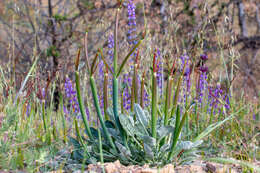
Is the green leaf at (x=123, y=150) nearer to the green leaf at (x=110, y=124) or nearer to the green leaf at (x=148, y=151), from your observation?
the green leaf at (x=148, y=151)

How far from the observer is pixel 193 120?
2613 mm

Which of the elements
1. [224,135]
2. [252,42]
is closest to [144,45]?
[224,135]

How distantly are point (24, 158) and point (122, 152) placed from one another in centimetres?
71

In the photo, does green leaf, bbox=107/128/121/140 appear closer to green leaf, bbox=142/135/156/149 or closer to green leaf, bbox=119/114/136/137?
green leaf, bbox=119/114/136/137

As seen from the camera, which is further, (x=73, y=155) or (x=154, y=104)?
(x=73, y=155)

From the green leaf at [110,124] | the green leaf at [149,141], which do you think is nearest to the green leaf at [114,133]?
the green leaf at [110,124]

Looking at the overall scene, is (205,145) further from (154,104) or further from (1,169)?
(1,169)

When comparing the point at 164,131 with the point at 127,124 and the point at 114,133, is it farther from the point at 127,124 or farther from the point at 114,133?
the point at 114,133

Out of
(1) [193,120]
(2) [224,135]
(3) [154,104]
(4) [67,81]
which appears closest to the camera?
(3) [154,104]

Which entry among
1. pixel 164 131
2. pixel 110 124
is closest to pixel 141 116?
pixel 164 131

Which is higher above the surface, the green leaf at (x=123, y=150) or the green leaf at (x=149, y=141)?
the green leaf at (x=149, y=141)

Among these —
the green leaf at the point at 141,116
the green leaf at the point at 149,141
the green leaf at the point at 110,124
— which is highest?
the green leaf at the point at 141,116

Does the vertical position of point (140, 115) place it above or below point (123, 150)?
above

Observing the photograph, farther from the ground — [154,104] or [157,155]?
[154,104]
